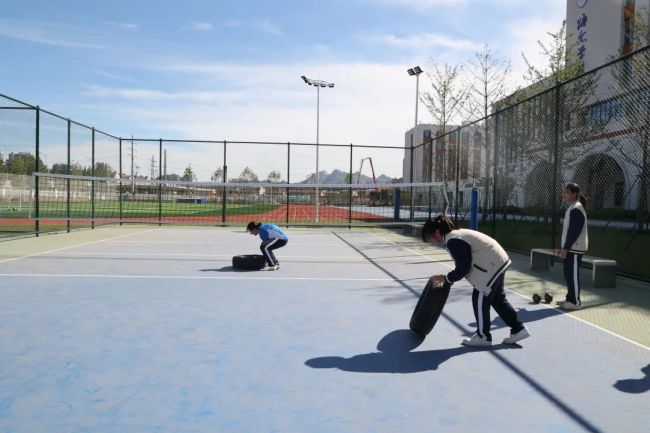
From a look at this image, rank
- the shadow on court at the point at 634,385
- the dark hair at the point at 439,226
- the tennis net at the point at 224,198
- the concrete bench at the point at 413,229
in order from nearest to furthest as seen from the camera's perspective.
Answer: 1. the shadow on court at the point at 634,385
2. the dark hair at the point at 439,226
3. the tennis net at the point at 224,198
4. the concrete bench at the point at 413,229

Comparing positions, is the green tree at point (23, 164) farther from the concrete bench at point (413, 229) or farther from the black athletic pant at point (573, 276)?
the black athletic pant at point (573, 276)

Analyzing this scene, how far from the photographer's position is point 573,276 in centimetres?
708

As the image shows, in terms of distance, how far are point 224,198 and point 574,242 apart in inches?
644

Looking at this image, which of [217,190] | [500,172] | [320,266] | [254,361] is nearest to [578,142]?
[500,172]

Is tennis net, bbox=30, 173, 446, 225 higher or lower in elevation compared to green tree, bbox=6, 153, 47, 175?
lower

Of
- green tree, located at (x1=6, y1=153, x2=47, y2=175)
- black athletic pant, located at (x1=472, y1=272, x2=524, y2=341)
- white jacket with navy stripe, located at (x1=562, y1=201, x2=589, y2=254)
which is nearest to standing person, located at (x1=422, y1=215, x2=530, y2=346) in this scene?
black athletic pant, located at (x1=472, y1=272, x2=524, y2=341)

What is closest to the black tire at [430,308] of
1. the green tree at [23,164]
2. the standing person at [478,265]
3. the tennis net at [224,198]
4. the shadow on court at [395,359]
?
the shadow on court at [395,359]

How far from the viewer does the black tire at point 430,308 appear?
5348 mm

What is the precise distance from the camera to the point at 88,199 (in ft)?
64.8

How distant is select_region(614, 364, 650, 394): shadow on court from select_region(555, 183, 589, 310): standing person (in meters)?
2.77

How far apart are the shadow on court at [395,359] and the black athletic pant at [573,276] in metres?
2.48

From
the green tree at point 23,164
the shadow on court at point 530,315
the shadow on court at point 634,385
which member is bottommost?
the shadow on court at point 634,385

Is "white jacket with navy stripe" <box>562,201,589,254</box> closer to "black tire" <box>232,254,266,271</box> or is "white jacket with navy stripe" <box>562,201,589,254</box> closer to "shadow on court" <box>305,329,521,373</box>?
"shadow on court" <box>305,329,521,373</box>

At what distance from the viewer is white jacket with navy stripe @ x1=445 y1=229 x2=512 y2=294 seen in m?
4.95
